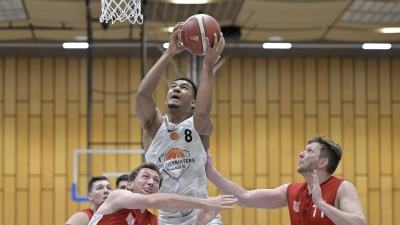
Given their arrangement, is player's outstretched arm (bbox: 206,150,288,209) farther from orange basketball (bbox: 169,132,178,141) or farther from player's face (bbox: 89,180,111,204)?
player's face (bbox: 89,180,111,204)

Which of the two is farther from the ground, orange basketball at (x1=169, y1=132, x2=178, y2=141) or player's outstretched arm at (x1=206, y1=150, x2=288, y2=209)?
orange basketball at (x1=169, y1=132, x2=178, y2=141)

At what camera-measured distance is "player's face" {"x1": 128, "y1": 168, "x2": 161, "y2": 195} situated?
5184 mm

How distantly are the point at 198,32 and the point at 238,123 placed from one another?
11.2m

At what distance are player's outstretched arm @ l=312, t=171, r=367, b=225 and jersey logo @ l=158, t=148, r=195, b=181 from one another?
105cm

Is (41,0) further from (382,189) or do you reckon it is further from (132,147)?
(382,189)

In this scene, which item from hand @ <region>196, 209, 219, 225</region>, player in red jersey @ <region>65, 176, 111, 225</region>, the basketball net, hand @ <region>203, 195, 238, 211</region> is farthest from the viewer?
player in red jersey @ <region>65, 176, 111, 225</region>

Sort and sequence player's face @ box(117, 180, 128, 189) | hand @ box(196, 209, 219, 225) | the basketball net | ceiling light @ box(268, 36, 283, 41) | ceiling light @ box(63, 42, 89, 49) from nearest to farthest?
hand @ box(196, 209, 219, 225)
the basketball net
player's face @ box(117, 180, 128, 189)
ceiling light @ box(268, 36, 283, 41)
ceiling light @ box(63, 42, 89, 49)

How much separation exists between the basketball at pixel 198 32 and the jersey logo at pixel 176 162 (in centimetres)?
83

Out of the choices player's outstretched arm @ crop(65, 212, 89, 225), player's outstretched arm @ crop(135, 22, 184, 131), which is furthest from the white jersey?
player's outstretched arm @ crop(65, 212, 89, 225)

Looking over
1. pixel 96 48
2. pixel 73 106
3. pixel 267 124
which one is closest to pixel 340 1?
pixel 267 124

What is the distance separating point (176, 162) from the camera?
5.57 meters

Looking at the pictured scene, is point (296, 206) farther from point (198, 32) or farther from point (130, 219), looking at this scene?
point (198, 32)

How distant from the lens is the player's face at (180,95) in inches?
220

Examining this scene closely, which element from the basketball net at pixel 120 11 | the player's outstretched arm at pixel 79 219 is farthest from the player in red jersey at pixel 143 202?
the player's outstretched arm at pixel 79 219
